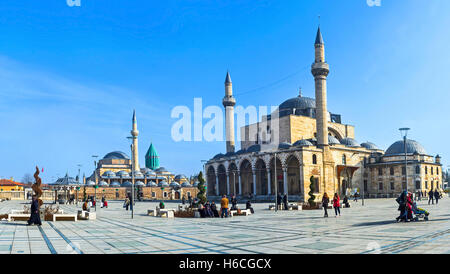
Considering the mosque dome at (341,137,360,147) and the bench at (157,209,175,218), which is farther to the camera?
the mosque dome at (341,137,360,147)

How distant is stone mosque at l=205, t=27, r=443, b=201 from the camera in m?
48.8

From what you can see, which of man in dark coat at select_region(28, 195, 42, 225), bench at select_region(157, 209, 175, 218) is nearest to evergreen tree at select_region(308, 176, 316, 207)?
bench at select_region(157, 209, 175, 218)

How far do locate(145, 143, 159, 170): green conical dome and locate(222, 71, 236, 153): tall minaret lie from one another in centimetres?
4819

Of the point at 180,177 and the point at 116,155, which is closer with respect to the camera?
the point at 116,155

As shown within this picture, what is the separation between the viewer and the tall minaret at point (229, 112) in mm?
60156

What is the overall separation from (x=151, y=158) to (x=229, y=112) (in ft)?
167

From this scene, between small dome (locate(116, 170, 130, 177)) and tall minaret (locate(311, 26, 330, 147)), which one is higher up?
tall minaret (locate(311, 26, 330, 147))

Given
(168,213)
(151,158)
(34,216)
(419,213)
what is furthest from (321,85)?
(151,158)

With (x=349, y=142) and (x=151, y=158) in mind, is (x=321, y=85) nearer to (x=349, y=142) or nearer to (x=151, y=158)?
(x=349, y=142)

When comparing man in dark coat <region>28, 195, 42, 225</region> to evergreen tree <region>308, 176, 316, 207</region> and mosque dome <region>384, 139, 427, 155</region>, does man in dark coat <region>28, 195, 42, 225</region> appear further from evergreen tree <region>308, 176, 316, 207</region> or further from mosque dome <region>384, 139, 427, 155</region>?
mosque dome <region>384, 139, 427, 155</region>

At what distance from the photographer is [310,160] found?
47.7 metres

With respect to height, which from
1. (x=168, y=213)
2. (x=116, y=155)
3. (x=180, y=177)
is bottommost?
(x=168, y=213)
